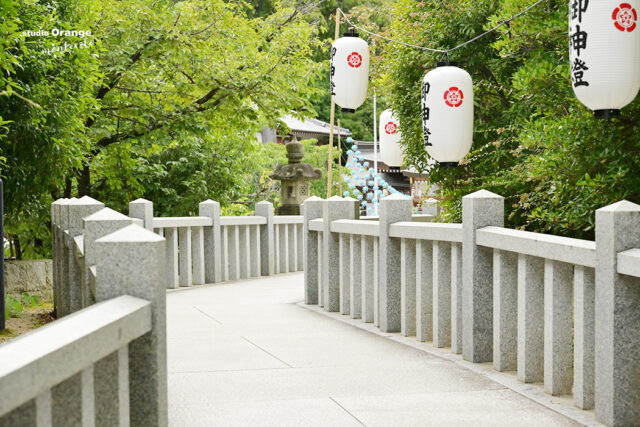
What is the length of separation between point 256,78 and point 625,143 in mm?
7288

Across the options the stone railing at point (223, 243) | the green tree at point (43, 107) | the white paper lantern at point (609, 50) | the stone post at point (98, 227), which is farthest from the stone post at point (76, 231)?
the stone railing at point (223, 243)

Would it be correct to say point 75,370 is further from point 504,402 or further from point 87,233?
point 504,402

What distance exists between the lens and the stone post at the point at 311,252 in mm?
8602

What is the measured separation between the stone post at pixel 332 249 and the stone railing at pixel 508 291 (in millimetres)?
15

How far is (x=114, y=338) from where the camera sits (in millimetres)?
2176

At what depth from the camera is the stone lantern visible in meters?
A: 15.7

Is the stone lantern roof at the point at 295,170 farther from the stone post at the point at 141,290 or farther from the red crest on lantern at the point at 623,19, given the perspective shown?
the stone post at the point at 141,290

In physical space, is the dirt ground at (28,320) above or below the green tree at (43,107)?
below

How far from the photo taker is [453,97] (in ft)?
27.4

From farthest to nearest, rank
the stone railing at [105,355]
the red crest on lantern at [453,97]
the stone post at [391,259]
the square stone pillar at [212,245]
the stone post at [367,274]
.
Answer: the square stone pillar at [212,245]
the red crest on lantern at [453,97]
the stone post at [367,274]
the stone post at [391,259]
the stone railing at [105,355]

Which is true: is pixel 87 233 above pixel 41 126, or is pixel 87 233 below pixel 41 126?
below

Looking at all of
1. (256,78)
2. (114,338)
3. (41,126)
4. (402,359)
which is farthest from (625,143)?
(256,78)

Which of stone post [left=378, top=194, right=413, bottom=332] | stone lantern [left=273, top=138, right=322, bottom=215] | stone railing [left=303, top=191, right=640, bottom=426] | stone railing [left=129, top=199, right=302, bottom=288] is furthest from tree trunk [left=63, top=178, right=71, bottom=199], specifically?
stone post [left=378, top=194, right=413, bottom=332]

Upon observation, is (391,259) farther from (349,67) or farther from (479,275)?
(349,67)
